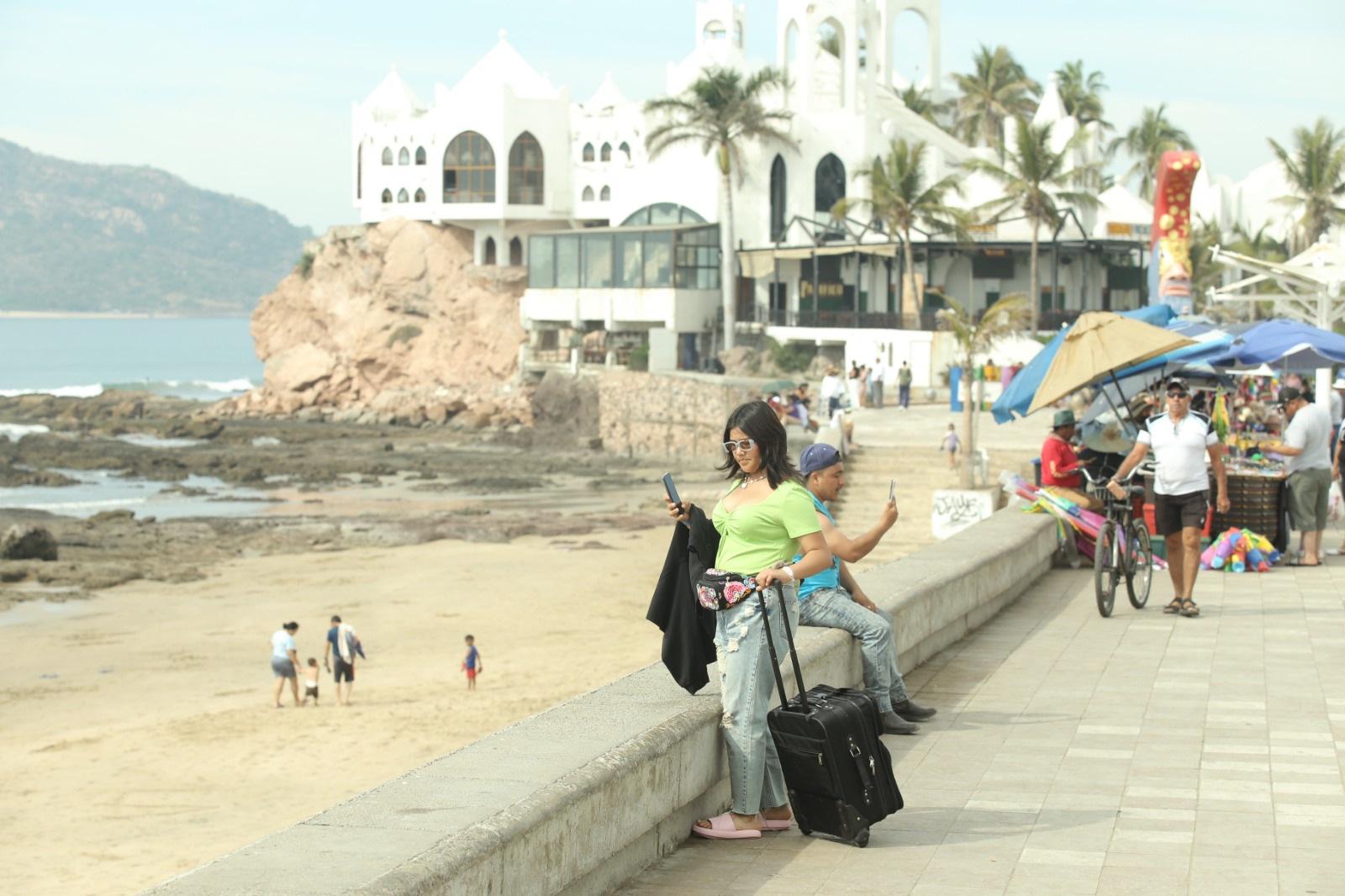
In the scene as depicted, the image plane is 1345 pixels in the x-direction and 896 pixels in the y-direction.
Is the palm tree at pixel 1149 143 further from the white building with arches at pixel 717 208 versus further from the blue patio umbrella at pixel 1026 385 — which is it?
the blue patio umbrella at pixel 1026 385

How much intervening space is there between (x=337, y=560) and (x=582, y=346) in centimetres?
2924

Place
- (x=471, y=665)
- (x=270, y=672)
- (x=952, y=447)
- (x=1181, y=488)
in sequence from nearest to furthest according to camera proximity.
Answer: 1. (x=1181, y=488)
2. (x=471, y=665)
3. (x=270, y=672)
4. (x=952, y=447)

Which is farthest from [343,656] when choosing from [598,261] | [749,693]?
[598,261]

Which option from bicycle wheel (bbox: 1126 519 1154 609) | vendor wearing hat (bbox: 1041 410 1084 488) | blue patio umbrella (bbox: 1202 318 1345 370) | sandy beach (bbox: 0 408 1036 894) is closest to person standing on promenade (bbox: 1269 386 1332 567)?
vendor wearing hat (bbox: 1041 410 1084 488)

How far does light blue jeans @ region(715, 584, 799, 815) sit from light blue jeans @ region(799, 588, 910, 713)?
1333mm

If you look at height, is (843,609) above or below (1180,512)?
below

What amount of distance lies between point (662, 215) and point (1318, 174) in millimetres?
23574

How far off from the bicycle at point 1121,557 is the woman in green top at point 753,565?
552cm

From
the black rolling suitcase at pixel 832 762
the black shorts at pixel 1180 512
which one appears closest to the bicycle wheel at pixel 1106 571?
the black shorts at pixel 1180 512

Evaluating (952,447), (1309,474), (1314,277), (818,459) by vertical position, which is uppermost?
(1314,277)

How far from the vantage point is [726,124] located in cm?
5753

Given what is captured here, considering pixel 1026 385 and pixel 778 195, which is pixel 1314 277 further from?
pixel 778 195

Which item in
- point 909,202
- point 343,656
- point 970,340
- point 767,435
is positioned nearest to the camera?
point 767,435

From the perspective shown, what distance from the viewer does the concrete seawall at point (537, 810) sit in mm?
3834
